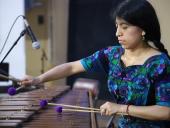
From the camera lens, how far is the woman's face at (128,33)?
2057 mm

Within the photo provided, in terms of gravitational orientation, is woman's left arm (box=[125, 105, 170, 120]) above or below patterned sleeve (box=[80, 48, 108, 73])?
below

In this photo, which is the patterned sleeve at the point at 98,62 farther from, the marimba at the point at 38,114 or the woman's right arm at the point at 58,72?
the marimba at the point at 38,114

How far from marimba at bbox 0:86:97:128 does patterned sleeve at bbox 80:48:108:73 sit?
10.8 inches

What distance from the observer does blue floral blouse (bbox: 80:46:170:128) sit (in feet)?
6.64

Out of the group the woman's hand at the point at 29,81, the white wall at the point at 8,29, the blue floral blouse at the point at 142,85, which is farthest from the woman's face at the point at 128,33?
the white wall at the point at 8,29

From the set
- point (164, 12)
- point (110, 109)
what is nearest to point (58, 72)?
point (110, 109)

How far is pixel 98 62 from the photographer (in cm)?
236

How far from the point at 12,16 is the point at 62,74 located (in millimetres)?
2998

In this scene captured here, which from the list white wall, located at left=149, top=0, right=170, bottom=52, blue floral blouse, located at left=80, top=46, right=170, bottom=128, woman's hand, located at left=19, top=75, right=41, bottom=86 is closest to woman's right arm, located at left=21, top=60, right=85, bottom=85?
woman's hand, located at left=19, top=75, right=41, bottom=86

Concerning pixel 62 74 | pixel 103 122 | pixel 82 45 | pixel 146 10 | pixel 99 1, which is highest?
pixel 99 1

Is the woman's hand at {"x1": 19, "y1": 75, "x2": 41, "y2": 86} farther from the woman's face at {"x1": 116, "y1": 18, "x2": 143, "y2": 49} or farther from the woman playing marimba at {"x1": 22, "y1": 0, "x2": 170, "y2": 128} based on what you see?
the woman's face at {"x1": 116, "y1": 18, "x2": 143, "y2": 49}

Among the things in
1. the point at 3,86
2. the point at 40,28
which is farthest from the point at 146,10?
the point at 40,28

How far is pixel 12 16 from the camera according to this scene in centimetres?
533

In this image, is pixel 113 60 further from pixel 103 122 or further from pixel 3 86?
pixel 103 122
